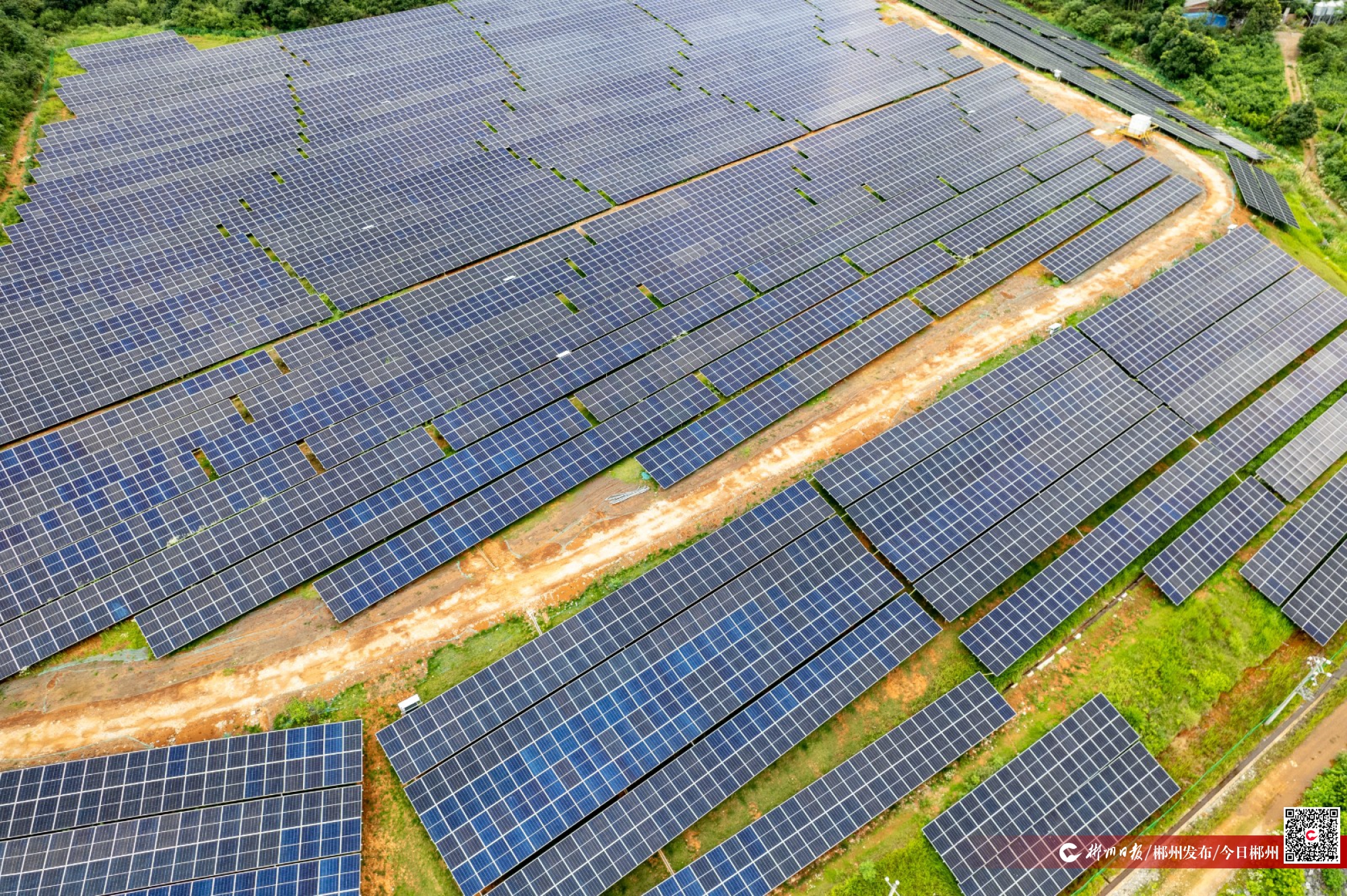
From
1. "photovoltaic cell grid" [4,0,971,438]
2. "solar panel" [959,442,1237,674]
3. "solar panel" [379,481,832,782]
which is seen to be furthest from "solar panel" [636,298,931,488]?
"photovoltaic cell grid" [4,0,971,438]

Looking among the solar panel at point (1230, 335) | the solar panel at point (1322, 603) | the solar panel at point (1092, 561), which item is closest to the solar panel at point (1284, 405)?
the solar panel at point (1092, 561)

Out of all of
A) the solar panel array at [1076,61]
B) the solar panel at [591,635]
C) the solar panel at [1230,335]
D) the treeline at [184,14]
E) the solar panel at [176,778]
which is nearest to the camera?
the solar panel at [176,778]

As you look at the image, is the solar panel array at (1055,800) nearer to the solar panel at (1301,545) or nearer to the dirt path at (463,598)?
the solar panel at (1301,545)

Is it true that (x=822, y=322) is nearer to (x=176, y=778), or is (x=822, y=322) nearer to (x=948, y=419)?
(x=948, y=419)

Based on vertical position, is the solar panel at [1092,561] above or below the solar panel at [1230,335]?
below

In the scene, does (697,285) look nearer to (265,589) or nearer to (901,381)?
(901,381)

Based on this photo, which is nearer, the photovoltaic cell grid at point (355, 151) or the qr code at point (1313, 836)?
the qr code at point (1313, 836)
